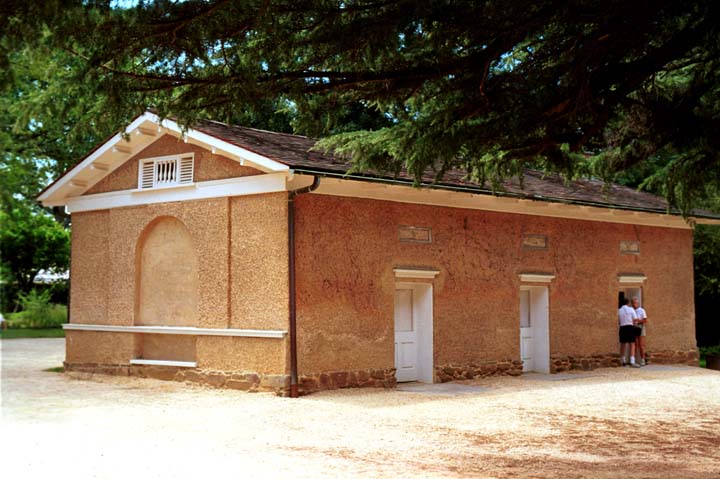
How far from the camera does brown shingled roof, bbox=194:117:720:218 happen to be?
1466 cm

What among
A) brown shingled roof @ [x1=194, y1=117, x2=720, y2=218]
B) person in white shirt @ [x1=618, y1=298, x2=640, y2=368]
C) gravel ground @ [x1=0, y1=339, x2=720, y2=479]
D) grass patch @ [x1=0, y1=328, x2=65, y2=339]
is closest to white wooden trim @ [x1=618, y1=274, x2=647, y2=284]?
person in white shirt @ [x1=618, y1=298, x2=640, y2=368]

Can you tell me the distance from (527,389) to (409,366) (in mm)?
2358

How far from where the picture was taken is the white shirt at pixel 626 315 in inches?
807

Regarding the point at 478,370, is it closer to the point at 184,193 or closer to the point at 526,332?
the point at 526,332

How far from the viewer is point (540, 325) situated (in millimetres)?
19391

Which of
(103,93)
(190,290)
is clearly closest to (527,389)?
(190,290)

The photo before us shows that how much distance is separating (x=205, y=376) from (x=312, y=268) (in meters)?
2.95

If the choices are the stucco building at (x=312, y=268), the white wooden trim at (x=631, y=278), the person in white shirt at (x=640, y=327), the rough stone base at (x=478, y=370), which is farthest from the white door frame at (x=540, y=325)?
the person in white shirt at (x=640, y=327)

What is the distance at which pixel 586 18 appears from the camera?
805 centimetres

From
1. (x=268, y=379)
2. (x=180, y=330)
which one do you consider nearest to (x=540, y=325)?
(x=268, y=379)

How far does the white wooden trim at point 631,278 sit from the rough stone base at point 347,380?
7.67 metres

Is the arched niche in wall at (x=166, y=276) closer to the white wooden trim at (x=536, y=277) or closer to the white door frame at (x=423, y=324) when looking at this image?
the white door frame at (x=423, y=324)

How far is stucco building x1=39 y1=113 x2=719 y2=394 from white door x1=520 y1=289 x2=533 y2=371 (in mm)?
37

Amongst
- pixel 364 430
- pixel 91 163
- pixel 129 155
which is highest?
pixel 129 155
